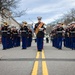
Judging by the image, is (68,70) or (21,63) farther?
(21,63)

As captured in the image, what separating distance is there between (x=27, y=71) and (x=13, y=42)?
1817cm

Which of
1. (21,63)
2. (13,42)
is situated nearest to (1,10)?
(13,42)

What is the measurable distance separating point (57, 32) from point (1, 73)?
13.9 m

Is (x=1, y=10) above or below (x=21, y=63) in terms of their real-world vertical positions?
above

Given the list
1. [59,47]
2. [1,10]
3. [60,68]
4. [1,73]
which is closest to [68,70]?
[60,68]

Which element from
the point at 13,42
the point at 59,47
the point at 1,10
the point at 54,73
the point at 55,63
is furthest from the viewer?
the point at 1,10

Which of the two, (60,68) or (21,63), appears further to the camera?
(21,63)

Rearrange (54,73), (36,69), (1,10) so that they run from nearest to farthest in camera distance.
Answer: (54,73), (36,69), (1,10)

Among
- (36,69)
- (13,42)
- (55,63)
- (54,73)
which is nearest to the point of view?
(54,73)

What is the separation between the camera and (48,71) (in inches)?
473

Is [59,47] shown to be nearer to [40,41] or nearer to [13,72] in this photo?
[40,41]

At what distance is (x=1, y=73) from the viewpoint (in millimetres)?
11672

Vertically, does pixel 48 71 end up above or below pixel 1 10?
below

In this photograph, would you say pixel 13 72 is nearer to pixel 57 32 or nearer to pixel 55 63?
pixel 55 63
